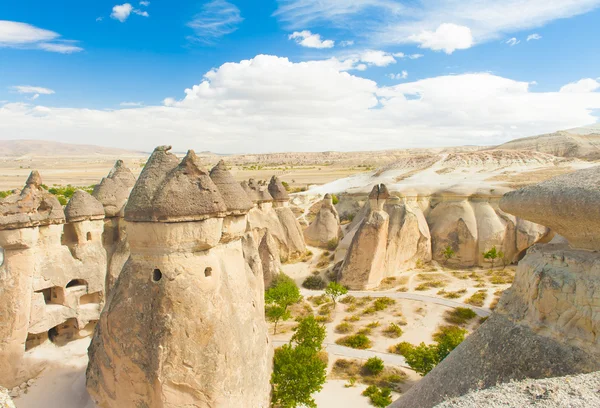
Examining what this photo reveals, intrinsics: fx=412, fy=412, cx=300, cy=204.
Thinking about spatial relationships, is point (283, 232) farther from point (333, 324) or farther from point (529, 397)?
point (529, 397)

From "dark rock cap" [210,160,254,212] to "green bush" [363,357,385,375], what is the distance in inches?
262

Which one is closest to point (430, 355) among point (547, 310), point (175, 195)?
point (547, 310)

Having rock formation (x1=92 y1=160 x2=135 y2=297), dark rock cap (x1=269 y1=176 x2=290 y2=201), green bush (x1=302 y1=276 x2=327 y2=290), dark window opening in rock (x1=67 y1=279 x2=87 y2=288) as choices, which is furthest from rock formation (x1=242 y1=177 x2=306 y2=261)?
dark window opening in rock (x1=67 y1=279 x2=87 y2=288)

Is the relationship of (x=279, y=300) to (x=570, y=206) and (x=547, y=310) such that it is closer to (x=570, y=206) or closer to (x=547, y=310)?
(x=547, y=310)

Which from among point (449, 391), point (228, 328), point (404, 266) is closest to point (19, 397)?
point (228, 328)

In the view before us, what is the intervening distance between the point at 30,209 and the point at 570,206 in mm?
11502

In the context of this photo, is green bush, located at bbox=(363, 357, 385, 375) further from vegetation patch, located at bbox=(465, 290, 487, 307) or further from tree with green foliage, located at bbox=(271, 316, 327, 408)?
vegetation patch, located at bbox=(465, 290, 487, 307)

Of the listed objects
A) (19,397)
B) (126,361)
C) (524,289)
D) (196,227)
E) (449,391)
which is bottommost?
(19,397)

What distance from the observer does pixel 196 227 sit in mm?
7562

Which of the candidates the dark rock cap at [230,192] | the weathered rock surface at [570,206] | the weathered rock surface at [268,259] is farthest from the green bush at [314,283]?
the weathered rock surface at [570,206]

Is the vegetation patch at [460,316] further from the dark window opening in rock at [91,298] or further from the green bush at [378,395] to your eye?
the dark window opening in rock at [91,298]

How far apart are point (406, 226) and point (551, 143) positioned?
128 ft

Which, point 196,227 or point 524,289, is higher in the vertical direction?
point 196,227

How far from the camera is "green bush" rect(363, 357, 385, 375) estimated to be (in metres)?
12.5
